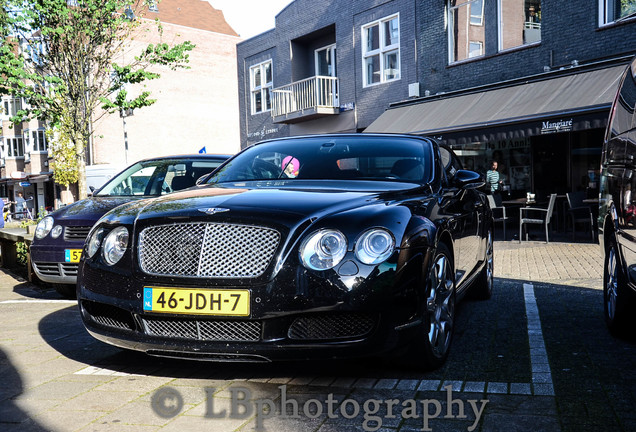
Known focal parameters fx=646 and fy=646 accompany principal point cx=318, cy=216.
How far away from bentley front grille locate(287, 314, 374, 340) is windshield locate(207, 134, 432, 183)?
1471 mm

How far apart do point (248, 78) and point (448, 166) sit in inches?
863

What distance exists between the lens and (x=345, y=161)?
188 inches

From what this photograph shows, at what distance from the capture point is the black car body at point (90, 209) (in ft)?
21.7

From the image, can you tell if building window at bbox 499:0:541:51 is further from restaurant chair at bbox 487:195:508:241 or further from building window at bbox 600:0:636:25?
restaurant chair at bbox 487:195:508:241

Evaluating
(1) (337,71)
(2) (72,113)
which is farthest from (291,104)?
(2) (72,113)

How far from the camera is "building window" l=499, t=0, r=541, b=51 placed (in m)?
15.4

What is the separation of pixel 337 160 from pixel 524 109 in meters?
9.95

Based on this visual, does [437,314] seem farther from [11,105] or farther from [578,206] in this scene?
[11,105]

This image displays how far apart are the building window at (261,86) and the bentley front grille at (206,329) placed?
22107mm

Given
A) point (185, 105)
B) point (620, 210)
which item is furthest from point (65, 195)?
point (620, 210)

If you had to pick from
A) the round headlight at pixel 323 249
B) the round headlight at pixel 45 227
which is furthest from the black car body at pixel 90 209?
the round headlight at pixel 323 249

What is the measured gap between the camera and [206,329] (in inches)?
134

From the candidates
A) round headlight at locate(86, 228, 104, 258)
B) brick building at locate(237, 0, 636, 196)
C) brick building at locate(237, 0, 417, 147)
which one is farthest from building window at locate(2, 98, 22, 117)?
round headlight at locate(86, 228, 104, 258)

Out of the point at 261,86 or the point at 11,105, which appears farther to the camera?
the point at 11,105
